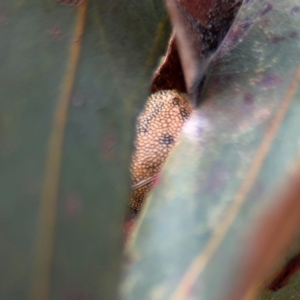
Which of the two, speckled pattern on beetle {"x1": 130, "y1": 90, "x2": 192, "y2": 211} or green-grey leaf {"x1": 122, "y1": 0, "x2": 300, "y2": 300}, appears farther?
speckled pattern on beetle {"x1": 130, "y1": 90, "x2": 192, "y2": 211}

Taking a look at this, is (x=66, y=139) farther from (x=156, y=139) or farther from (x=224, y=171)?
(x=156, y=139)

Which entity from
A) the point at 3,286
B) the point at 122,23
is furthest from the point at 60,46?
the point at 3,286

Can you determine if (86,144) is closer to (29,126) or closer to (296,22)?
(29,126)

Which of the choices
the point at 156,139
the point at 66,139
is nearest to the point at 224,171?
the point at 66,139

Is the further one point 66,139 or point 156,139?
point 156,139

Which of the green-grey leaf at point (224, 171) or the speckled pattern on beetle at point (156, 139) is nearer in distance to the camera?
the green-grey leaf at point (224, 171)

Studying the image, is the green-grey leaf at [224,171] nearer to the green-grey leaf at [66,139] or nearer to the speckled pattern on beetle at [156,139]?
the green-grey leaf at [66,139]

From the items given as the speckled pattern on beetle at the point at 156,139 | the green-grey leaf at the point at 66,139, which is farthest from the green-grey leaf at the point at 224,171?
the speckled pattern on beetle at the point at 156,139

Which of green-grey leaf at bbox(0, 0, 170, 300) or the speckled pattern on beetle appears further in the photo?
the speckled pattern on beetle

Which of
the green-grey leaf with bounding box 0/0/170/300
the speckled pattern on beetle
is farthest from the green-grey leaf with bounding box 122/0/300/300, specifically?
the speckled pattern on beetle

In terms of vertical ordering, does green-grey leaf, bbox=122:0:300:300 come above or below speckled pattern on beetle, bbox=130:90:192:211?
above

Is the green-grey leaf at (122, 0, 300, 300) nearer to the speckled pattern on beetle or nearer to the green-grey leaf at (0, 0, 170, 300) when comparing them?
the green-grey leaf at (0, 0, 170, 300)
